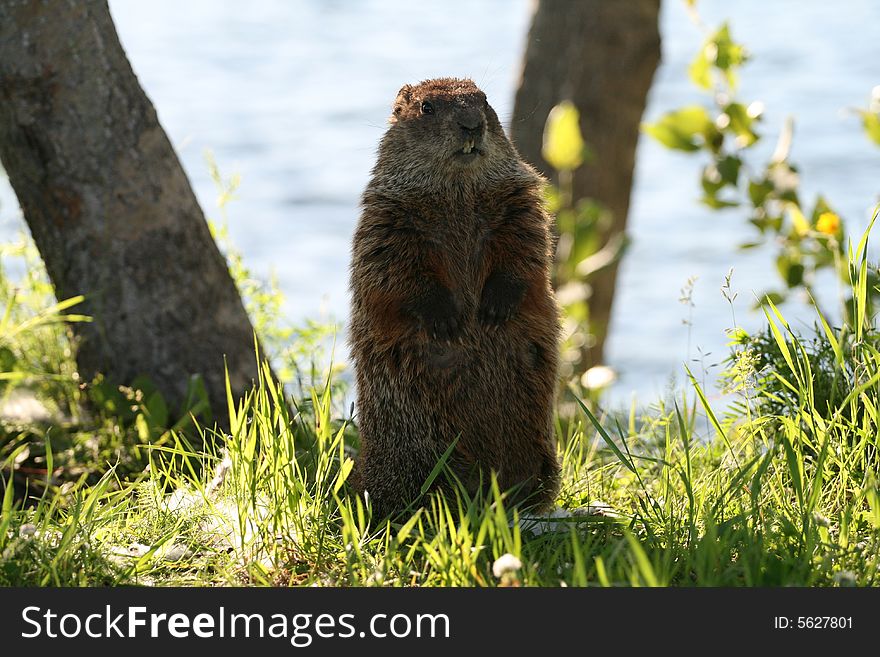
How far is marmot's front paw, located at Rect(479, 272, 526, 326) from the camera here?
11.6 feet

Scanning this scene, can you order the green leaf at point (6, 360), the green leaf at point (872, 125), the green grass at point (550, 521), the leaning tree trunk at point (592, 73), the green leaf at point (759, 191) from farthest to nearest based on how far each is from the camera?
1. the leaning tree trunk at point (592, 73)
2. the green leaf at point (759, 191)
3. the green leaf at point (6, 360)
4. the green leaf at point (872, 125)
5. the green grass at point (550, 521)

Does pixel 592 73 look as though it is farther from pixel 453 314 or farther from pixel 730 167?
pixel 453 314

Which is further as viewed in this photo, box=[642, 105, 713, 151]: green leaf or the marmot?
box=[642, 105, 713, 151]: green leaf

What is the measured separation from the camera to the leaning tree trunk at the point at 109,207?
439 cm

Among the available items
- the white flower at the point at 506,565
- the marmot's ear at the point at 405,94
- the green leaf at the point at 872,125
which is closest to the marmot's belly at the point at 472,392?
the white flower at the point at 506,565

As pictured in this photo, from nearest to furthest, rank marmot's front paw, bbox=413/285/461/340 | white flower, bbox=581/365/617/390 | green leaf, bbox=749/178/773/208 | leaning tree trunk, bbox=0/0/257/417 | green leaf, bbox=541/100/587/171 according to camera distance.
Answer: marmot's front paw, bbox=413/285/461/340 → leaning tree trunk, bbox=0/0/257/417 → green leaf, bbox=749/178/773/208 → white flower, bbox=581/365/617/390 → green leaf, bbox=541/100/587/171

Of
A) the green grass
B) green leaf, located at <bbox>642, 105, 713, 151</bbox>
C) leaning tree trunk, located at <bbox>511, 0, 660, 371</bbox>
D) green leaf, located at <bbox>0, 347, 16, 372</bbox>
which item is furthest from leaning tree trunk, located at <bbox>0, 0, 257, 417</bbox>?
leaning tree trunk, located at <bbox>511, 0, 660, 371</bbox>

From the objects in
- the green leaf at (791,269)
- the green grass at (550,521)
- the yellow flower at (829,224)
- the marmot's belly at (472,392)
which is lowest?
the green grass at (550,521)

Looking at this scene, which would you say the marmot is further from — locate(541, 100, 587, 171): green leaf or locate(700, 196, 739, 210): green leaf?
locate(541, 100, 587, 171): green leaf

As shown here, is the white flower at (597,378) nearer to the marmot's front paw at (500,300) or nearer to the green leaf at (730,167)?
the green leaf at (730,167)

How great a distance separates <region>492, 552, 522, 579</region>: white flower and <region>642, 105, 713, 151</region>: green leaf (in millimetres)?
2968

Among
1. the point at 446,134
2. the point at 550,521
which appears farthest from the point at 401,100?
the point at 550,521
